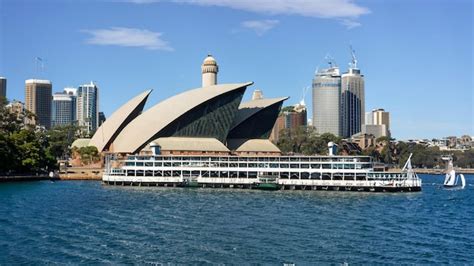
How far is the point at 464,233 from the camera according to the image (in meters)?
39.6

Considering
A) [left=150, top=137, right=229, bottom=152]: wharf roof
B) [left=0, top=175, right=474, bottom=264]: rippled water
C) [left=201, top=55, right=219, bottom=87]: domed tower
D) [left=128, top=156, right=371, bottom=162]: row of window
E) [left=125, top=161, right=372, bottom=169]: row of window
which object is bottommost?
[left=0, top=175, right=474, bottom=264]: rippled water

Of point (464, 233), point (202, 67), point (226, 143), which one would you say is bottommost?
point (464, 233)

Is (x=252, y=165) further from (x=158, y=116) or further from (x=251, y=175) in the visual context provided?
(x=158, y=116)

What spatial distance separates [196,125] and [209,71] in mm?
26310

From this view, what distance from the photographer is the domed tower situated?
124 metres

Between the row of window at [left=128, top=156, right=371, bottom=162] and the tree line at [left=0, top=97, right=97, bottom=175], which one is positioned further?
the tree line at [left=0, top=97, right=97, bottom=175]

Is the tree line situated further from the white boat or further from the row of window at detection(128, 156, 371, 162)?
the row of window at detection(128, 156, 371, 162)

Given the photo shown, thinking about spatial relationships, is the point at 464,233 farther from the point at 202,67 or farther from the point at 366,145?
the point at 366,145

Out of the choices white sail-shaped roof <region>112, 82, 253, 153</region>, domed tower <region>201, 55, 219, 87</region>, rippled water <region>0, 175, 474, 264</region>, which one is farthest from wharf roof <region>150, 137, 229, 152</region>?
rippled water <region>0, 175, 474, 264</region>

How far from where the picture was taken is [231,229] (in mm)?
37688

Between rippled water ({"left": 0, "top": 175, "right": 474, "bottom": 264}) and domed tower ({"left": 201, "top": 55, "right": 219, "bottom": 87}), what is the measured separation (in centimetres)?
6432

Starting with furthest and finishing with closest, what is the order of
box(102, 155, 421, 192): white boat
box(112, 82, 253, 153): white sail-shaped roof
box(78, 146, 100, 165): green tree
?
box(78, 146, 100, 165): green tree < box(112, 82, 253, 153): white sail-shaped roof < box(102, 155, 421, 192): white boat

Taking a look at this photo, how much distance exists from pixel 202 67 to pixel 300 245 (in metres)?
95.5

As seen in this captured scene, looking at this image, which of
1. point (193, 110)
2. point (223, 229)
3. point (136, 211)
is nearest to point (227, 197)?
point (136, 211)
